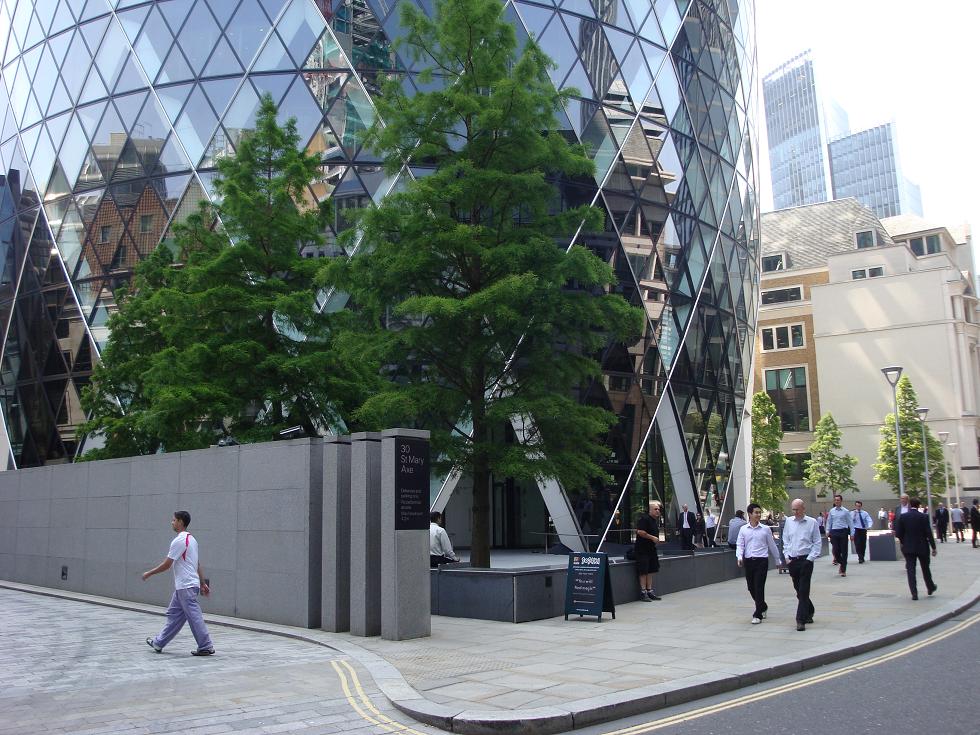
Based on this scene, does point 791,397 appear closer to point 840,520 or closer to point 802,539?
point 840,520

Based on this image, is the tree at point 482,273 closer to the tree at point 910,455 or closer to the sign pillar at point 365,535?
the sign pillar at point 365,535

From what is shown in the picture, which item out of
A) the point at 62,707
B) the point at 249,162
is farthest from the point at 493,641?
the point at 249,162

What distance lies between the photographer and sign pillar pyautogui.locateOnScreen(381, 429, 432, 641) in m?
11.9

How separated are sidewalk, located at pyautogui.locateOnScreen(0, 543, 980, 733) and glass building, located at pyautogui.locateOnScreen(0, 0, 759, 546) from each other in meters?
11.9

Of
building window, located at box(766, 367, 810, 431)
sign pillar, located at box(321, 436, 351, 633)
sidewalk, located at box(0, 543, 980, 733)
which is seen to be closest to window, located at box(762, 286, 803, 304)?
building window, located at box(766, 367, 810, 431)

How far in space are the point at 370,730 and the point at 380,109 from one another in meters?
12.3

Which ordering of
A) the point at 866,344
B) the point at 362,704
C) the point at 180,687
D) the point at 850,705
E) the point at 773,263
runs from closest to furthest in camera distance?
the point at 850,705
the point at 362,704
the point at 180,687
the point at 866,344
the point at 773,263

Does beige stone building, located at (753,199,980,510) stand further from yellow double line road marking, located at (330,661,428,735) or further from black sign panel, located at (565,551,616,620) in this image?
yellow double line road marking, located at (330,661,428,735)

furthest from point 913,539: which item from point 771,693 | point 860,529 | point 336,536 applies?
point 336,536

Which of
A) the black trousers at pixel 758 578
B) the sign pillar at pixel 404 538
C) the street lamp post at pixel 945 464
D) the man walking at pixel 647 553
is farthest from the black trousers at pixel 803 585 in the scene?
the street lamp post at pixel 945 464

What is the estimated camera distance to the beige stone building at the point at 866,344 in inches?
2697

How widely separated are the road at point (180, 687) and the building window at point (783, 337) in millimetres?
70346

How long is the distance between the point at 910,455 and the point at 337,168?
5009 cm

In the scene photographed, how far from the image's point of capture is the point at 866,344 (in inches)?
2827
